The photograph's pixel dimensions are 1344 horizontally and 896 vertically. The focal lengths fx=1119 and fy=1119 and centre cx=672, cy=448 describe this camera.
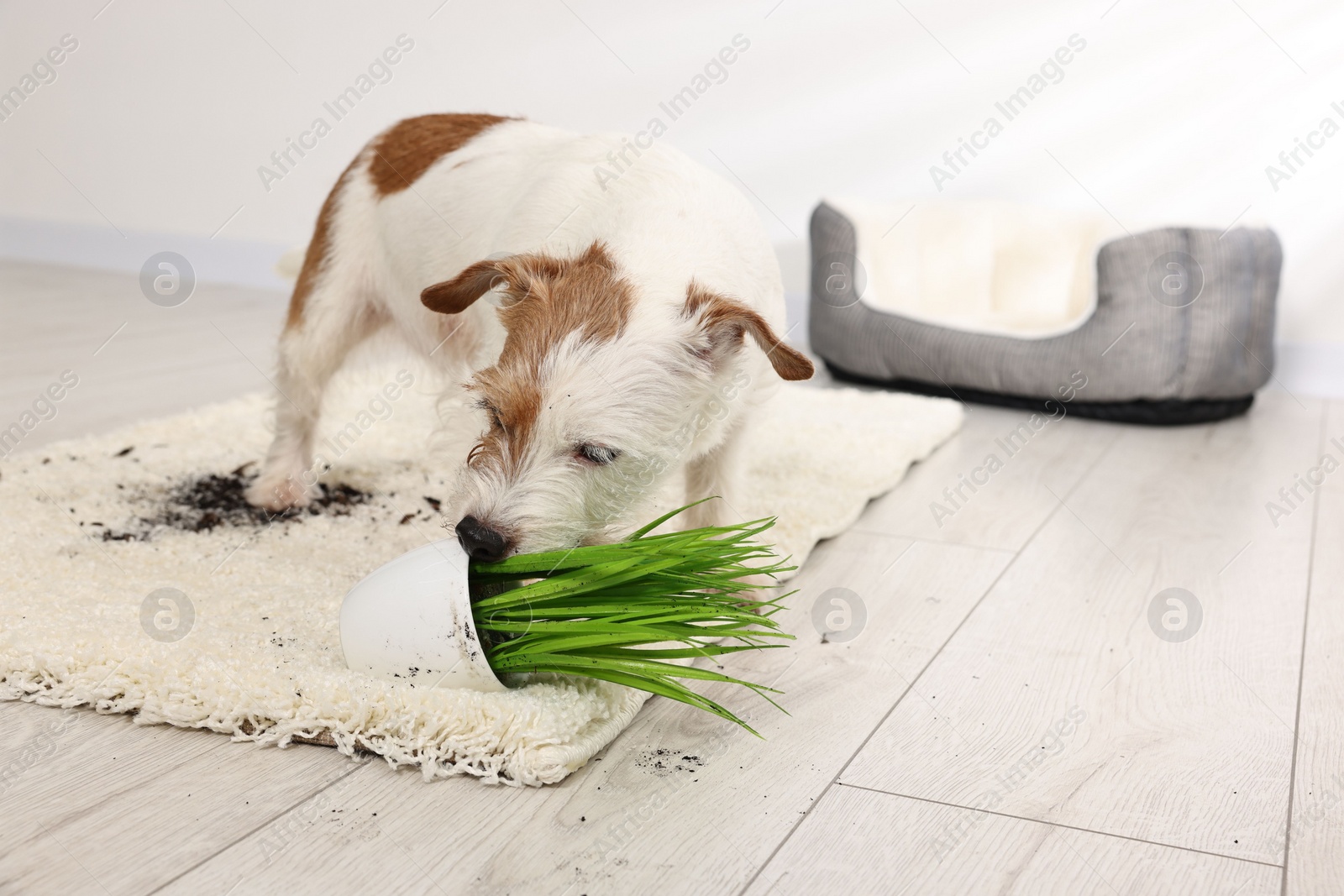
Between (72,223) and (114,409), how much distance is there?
4.07 meters

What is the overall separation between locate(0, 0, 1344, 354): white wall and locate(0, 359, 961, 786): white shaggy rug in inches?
71.6

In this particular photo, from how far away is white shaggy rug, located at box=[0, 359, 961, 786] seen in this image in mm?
1574

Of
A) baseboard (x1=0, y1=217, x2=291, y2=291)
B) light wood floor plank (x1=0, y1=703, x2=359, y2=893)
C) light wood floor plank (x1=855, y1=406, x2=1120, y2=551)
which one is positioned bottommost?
baseboard (x1=0, y1=217, x2=291, y2=291)

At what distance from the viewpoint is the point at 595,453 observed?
64.7 inches

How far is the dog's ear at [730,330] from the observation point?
66.4 inches

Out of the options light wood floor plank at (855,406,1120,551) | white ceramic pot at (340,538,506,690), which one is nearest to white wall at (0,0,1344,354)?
light wood floor plank at (855,406,1120,551)

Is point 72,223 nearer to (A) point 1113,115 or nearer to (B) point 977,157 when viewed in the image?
Result: (B) point 977,157

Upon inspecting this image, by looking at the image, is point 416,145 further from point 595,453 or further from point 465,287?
point 595,453

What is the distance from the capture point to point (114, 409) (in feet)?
11.5

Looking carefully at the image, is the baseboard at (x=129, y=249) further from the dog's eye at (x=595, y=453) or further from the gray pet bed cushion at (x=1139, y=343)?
the dog's eye at (x=595, y=453)

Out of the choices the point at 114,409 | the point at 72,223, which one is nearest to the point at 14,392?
the point at 114,409

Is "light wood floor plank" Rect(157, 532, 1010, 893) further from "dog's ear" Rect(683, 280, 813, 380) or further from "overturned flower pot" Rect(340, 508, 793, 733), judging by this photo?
"dog's ear" Rect(683, 280, 813, 380)

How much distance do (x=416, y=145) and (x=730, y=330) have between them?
114 centimetres

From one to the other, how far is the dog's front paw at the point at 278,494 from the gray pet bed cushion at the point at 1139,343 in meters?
2.23
